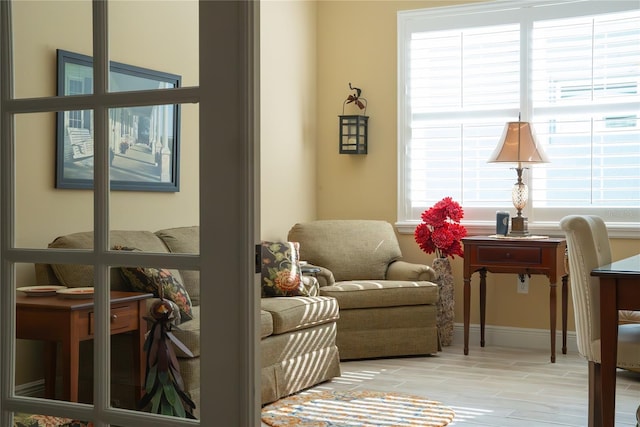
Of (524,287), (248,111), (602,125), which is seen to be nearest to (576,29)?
(602,125)

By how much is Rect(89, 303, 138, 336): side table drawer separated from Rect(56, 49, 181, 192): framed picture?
274 millimetres

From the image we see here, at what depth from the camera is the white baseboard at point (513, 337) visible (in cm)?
572

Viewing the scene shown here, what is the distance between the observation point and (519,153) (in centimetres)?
540

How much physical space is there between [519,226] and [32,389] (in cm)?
415

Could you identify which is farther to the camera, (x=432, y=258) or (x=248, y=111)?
(x=432, y=258)

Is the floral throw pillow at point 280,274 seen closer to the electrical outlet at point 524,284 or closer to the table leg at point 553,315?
the table leg at point 553,315

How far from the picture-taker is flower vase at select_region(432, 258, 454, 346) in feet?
18.9

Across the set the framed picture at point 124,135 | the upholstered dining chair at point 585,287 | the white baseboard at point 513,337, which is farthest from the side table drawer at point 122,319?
the white baseboard at point 513,337

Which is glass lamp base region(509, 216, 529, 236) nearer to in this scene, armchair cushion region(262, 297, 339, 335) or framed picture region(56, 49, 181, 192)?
armchair cushion region(262, 297, 339, 335)

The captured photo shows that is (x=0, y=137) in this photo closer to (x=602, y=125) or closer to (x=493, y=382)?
(x=493, y=382)

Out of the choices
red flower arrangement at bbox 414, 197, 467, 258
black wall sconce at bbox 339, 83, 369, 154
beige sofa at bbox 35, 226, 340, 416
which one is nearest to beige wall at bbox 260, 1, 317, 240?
black wall sconce at bbox 339, 83, 369, 154

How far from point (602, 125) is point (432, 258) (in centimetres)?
156

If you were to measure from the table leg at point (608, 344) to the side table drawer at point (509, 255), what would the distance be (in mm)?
2479

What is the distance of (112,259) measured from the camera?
5.96 ft
